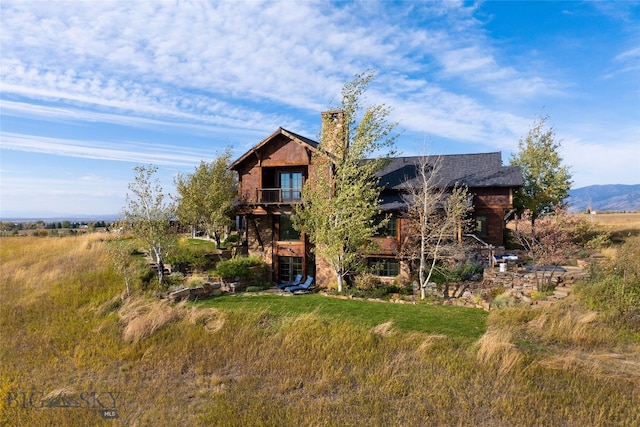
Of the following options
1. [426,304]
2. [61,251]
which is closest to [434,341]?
[426,304]

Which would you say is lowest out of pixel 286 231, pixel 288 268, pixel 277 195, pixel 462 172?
pixel 288 268

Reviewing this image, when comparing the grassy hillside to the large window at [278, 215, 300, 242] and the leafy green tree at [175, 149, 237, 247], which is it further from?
the leafy green tree at [175, 149, 237, 247]

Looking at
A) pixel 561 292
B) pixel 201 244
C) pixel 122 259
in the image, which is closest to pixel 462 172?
pixel 561 292

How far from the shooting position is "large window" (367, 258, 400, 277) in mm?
19812

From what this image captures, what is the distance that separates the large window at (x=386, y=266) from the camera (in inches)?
780

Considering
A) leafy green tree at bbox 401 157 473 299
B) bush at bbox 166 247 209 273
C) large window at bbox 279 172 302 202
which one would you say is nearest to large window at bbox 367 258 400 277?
leafy green tree at bbox 401 157 473 299

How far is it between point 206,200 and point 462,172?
17580mm

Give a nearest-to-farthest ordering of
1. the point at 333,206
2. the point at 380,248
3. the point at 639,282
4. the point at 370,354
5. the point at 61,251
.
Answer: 1. the point at 370,354
2. the point at 639,282
3. the point at 333,206
4. the point at 380,248
5. the point at 61,251

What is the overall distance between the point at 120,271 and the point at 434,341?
563 inches

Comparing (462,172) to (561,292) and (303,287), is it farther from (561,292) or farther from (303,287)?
(303,287)

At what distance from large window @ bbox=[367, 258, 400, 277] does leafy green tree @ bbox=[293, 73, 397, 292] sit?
1.51 meters

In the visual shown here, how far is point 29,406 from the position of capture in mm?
8648

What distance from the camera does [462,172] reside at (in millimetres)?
A: 23344

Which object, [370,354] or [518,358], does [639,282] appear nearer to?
[518,358]
